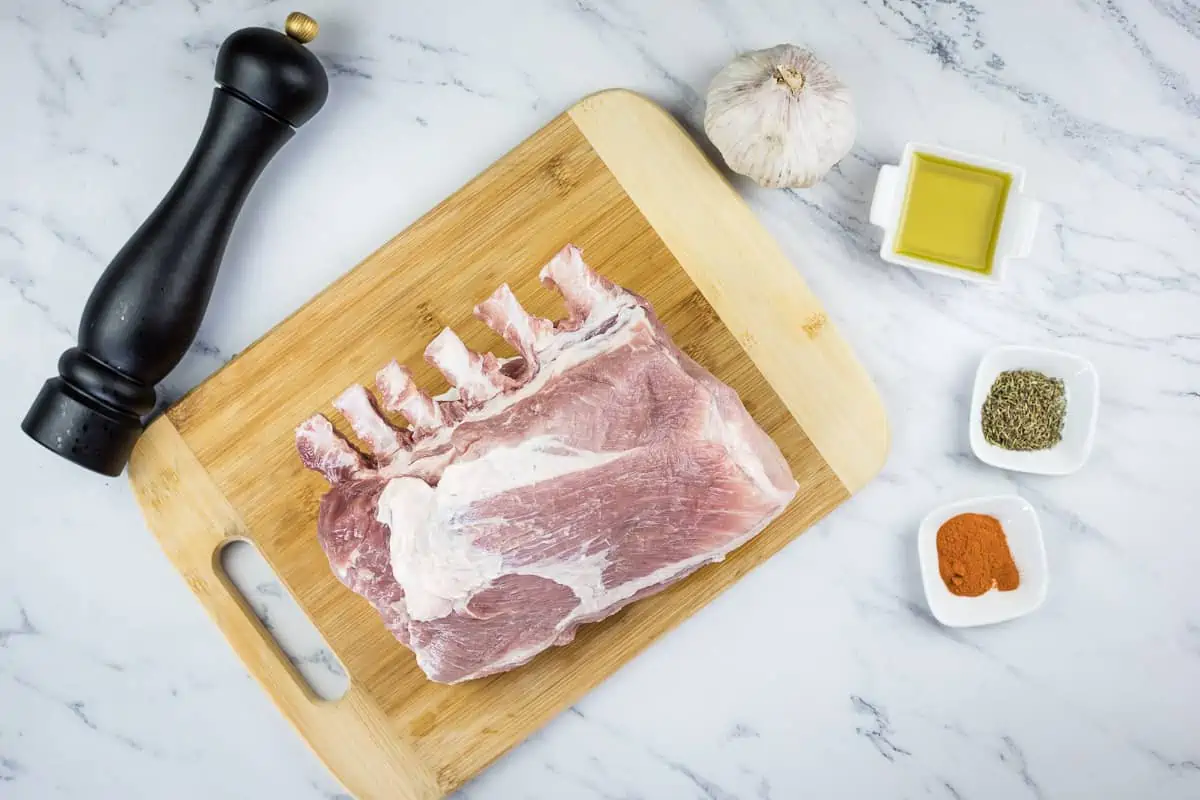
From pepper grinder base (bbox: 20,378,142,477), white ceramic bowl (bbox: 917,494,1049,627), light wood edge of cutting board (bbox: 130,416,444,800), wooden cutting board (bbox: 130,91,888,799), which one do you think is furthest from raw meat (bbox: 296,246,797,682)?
white ceramic bowl (bbox: 917,494,1049,627)

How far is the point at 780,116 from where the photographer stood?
2156 millimetres

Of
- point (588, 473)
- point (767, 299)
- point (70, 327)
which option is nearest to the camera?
point (588, 473)

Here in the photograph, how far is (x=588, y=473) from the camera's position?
79.5 inches

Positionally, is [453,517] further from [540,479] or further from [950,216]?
[950,216]

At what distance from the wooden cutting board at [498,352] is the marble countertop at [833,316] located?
186 mm

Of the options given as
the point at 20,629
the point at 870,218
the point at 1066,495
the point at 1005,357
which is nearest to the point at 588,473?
the point at 870,218

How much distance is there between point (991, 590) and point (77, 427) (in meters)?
2.38

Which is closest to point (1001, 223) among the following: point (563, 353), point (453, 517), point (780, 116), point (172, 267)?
point (780, 116)

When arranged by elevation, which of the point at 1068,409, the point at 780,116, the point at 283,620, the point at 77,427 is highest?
the point at 77,427

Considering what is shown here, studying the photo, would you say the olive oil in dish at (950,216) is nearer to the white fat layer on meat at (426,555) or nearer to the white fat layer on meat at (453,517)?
the white fat layer on meat at (453,517)

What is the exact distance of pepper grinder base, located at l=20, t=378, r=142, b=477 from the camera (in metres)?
2.15

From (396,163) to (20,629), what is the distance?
1.67 m

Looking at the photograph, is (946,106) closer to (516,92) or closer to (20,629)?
(516,92)

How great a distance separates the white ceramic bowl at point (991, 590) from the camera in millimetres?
2408
